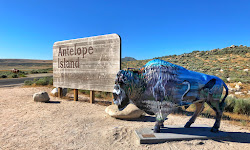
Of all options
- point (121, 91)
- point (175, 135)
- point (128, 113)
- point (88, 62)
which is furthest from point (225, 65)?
point (121, 91)

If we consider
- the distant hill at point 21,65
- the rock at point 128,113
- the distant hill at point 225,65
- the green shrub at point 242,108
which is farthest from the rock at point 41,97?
the distant hill at point 21,65

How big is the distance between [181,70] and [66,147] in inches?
121

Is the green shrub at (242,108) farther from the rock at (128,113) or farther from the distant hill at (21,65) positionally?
the distant hill at (21,65)

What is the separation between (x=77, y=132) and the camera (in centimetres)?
412

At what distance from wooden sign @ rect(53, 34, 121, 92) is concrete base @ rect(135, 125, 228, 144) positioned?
329 centimetres

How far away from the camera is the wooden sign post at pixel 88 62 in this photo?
6.50 metres

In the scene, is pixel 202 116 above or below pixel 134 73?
below

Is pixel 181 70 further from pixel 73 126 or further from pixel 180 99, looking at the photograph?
pixel 73 126

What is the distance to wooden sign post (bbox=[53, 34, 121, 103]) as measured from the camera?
6.50m

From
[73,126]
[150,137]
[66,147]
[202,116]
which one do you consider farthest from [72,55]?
[202,116]

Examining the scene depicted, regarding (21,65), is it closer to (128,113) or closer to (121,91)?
(128,113)

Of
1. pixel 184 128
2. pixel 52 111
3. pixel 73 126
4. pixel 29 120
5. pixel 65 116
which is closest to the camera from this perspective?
pixel 184 128

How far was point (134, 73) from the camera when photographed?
3.23 m

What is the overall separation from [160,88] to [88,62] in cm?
502
